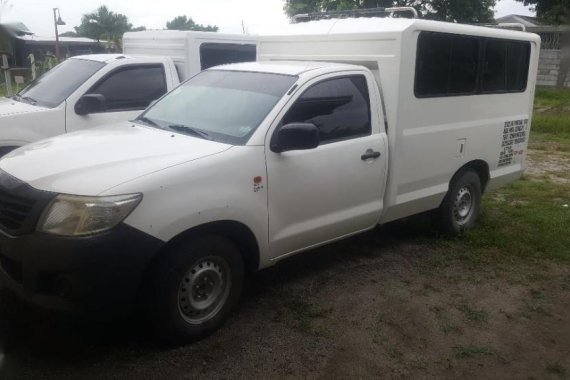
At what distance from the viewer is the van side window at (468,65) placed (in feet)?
16.6

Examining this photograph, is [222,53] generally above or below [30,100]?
above

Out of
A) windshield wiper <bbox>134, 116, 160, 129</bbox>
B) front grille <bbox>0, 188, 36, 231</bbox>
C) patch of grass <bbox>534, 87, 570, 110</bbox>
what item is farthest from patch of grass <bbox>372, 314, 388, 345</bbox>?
patch of grass <bbox>534, 87, 570, 110</bbox>

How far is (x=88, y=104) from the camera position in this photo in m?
6.16

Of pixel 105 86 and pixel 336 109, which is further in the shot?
pixel 105 86

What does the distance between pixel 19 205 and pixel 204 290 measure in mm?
1261

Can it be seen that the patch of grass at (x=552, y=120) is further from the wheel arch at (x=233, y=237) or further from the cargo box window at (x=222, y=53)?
the wheel arch at (x=233, y=237)

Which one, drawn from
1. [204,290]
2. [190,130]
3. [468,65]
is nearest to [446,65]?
[468,65]

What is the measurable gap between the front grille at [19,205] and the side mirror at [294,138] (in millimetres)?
1515

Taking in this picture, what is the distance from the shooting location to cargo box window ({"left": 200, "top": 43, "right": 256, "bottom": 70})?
7.39 m

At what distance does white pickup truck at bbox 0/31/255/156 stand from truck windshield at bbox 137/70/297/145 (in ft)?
6.04

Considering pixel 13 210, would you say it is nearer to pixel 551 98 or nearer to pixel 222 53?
pixel 222 53

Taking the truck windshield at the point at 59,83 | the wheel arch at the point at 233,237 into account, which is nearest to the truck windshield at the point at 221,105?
the wheel arch at the point at 233,237

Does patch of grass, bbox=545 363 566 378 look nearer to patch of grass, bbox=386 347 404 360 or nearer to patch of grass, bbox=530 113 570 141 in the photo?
patch of grass, bbox=386 347 404 360

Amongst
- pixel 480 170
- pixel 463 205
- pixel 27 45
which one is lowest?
pixel 463 205
